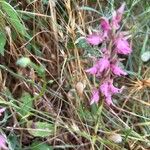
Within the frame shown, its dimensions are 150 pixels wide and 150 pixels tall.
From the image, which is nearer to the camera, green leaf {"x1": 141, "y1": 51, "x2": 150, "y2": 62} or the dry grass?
the dry grass

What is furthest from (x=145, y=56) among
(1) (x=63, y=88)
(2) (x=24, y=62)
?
(2) (x=24, y=62)

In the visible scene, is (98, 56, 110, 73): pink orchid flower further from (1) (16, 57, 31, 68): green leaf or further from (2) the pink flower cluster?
(1) (16, 57, 31, 68): green leaf

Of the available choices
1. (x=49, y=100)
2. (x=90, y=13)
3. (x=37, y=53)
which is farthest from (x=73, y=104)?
(x=90, y=13)

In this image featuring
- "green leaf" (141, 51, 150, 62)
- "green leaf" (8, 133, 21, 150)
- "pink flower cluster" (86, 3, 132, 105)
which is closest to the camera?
"pink flower cluster" (86, 3, 132, 105)

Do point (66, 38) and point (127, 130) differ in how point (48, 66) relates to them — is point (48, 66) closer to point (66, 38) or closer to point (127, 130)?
point (66, 38)

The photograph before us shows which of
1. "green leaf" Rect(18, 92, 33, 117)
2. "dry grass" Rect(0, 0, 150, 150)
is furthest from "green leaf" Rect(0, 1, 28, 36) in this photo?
"green leaf" Rect(18, 92, 33, 117)

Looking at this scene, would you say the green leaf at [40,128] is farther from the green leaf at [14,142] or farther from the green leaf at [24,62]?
the green leaf at [24,62]

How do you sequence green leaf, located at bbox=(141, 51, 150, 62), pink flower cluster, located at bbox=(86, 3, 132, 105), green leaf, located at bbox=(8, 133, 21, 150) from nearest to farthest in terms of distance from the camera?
pink flower cluster, located at bbox=(86, 3, 132, 105), green leaf, located at bbox=(8, 133, 21, 150), green leaf, located at bbox=(141, 51, 150, 62)

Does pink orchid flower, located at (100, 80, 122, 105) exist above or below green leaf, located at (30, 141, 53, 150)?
above
